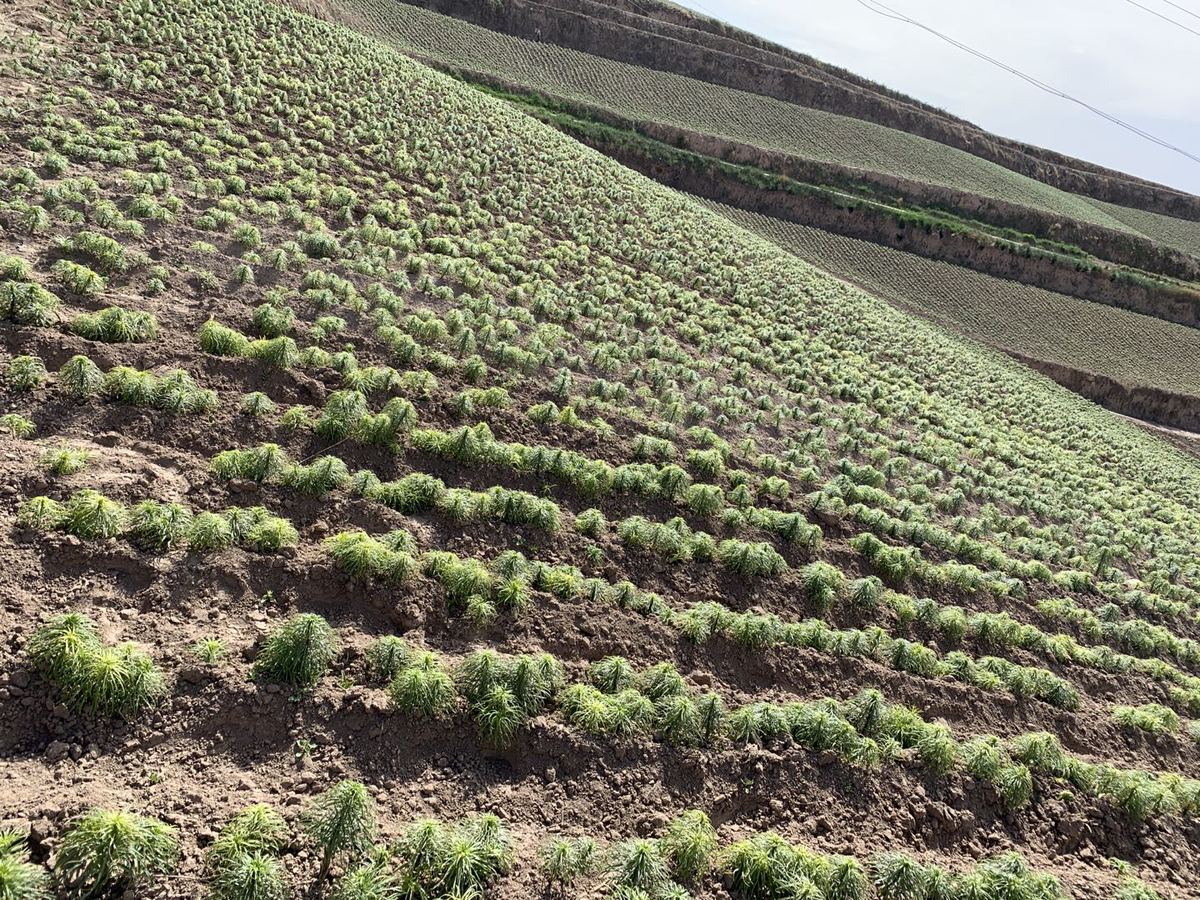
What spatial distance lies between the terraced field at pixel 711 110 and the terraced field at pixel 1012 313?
1185 centimetres

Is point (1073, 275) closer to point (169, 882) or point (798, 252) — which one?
point (798, 252)

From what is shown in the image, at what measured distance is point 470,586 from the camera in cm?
887

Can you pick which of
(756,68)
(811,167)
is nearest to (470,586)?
(811,167)

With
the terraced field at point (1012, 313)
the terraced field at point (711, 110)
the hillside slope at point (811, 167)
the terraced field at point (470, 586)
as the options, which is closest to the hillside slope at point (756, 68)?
the hillside slope at point (811, 167)

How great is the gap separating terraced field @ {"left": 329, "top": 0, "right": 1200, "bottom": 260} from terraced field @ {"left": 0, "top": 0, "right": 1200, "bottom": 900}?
34.4m

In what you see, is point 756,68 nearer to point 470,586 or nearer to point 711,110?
point 711,110

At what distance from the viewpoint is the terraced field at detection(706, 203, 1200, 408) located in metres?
42.8

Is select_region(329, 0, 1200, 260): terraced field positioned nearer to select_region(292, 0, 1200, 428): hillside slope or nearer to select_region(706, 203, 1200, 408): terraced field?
select_region(292, 0, 1200, 428): hillside slope

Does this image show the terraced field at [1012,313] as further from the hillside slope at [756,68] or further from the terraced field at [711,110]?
the hillside slope at [756,68]

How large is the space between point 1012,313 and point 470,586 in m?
48.5

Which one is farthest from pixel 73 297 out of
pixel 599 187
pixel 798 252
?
pixel 798 252

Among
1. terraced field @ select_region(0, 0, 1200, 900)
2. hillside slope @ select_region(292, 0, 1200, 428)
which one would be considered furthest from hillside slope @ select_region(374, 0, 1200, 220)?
terraced field @ select_region(0, 0, 1200, 900)

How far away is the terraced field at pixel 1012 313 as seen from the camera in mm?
42812

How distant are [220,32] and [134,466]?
26108mm
